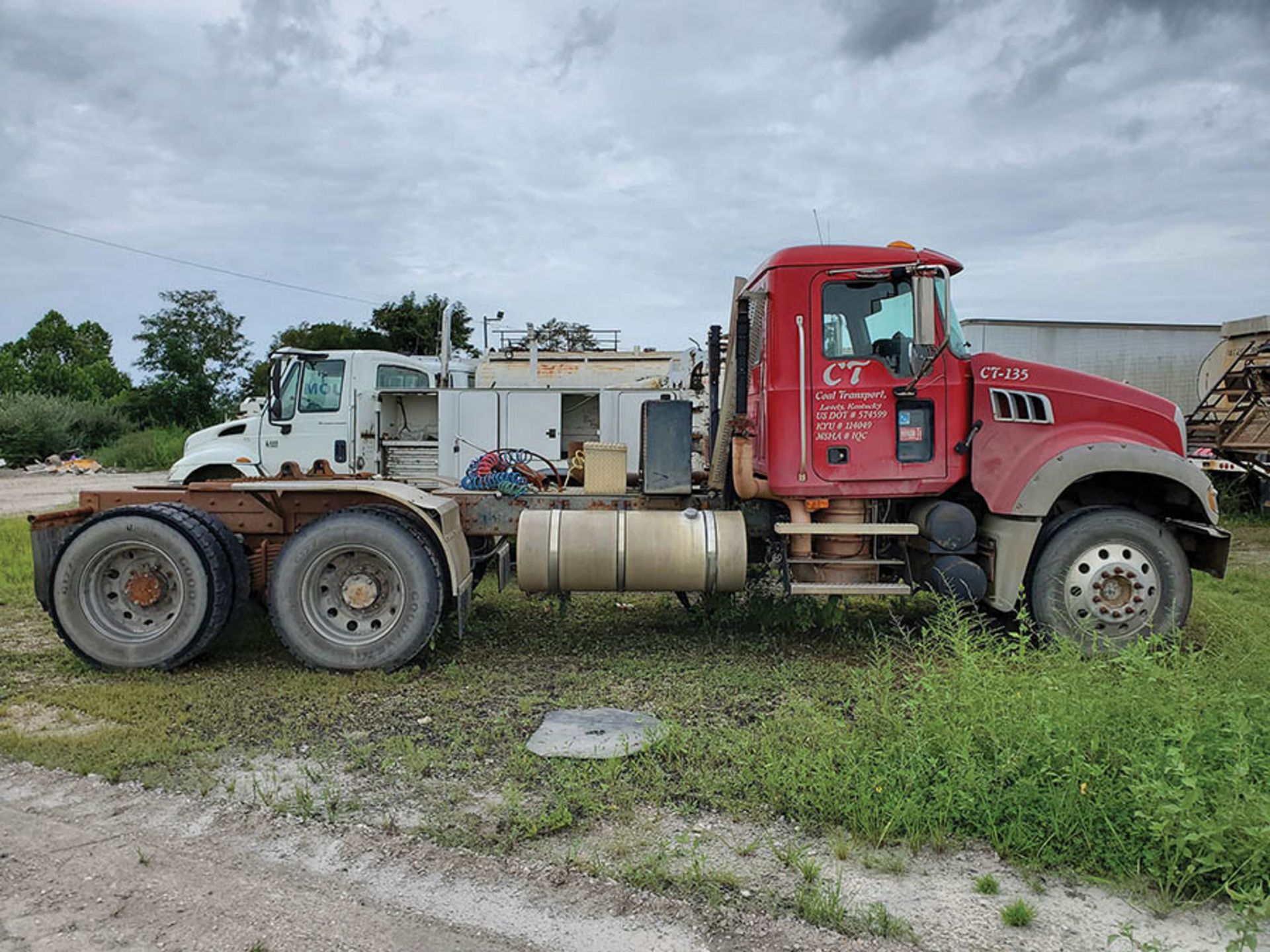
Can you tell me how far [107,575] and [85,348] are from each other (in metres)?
56.9

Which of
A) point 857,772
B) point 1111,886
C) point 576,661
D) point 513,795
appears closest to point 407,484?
point 576,661

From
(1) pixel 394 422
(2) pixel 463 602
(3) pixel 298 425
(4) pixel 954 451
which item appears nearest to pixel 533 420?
(1) pixel 394 422

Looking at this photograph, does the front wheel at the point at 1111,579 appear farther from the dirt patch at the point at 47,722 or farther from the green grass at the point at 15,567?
the green grass at the point at 15,567

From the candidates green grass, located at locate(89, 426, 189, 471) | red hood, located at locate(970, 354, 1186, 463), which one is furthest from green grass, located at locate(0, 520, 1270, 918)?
green grass, located at locate(89, 426, 189, 471)

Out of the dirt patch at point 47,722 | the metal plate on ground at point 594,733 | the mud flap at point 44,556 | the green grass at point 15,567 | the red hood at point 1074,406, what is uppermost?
the red hood at point 1074,406

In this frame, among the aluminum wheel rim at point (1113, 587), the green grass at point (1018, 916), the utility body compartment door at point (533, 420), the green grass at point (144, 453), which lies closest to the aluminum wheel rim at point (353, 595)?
the green grass at point (1018, 916)

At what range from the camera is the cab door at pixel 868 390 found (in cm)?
615

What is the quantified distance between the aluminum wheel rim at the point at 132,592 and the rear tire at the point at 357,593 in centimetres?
70

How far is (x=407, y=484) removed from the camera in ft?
21.9

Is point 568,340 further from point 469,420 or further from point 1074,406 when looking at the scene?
point 1074,406

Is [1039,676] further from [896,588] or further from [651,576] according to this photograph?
[651,576]

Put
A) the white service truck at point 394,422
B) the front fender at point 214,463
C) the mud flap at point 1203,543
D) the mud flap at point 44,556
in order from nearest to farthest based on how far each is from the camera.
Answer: the mud flap at point 44,556 → the mud flap at point 1203,543 → the front fender at point 214,463 → the white service truck at point 394,422

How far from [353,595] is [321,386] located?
6.89m

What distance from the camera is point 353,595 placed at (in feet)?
19.6
